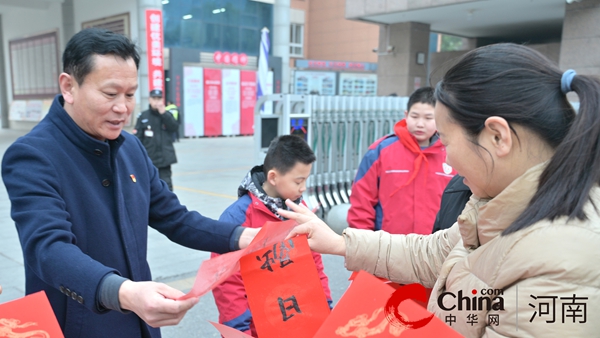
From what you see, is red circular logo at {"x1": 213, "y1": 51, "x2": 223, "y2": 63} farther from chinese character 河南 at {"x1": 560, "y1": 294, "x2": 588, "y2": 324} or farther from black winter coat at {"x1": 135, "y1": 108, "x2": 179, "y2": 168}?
chinese character 河南 at {"x1": 560, "y1": 294, "x2": 588, "y2": 324}

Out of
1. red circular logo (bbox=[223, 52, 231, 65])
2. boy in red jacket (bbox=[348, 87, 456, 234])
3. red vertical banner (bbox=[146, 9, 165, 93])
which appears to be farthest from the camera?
red circular logo (bbox=[223, 52, 231, 65])

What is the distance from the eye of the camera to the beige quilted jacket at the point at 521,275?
91cm

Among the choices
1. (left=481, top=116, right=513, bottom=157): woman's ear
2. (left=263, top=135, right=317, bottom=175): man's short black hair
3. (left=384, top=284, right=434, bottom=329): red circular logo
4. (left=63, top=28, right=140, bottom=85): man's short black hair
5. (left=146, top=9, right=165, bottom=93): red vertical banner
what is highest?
(left=146, top=9, right=165, bottom=93): red vertical banner

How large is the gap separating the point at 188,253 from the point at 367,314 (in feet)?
13.2

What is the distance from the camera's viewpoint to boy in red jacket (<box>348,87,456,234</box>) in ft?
10.4

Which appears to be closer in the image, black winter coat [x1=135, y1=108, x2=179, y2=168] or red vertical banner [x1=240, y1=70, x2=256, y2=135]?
black winter coat [x1=135, y1=108, x2=179, y2=168]

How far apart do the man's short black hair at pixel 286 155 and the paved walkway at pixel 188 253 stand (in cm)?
150

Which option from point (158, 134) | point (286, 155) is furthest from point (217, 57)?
point (286, 155)

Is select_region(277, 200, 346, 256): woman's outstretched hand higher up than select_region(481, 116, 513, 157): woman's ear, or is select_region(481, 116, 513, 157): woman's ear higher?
select_region(481, 116, 513, 157): woman's ear

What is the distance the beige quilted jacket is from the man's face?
43.9 inches

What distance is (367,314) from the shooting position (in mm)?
1124

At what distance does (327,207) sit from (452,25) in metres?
7.37

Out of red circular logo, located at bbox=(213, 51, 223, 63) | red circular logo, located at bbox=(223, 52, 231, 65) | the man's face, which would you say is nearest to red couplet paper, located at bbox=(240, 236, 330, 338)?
the man's face

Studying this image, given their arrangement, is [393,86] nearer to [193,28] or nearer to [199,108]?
[199,108]
